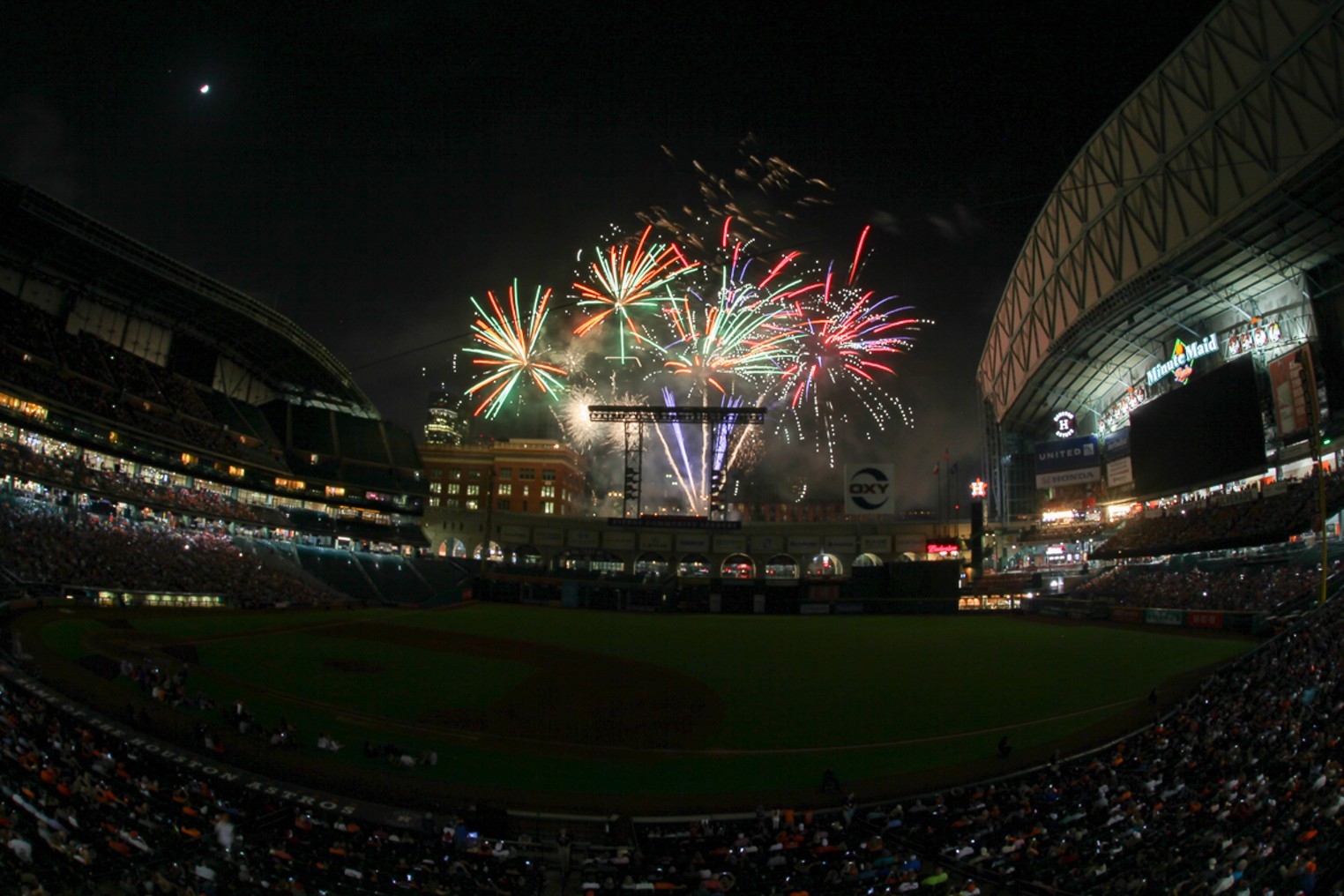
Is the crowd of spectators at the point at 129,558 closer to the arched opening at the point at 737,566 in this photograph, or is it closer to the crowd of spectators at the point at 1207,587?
the arched opening at the point at 737,566

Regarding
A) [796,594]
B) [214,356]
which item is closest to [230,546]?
[214,356]

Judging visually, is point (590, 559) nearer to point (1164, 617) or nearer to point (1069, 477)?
point (1069, 477)

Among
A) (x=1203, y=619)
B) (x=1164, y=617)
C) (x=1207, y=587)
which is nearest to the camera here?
(x=1203, y=619)

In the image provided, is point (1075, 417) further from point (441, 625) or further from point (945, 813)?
point (945, 813)

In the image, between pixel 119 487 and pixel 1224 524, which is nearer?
pixel 1224 524

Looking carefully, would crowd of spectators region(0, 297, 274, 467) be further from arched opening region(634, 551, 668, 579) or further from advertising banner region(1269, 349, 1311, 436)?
advertising banner region(1269, 349, 1311, 436)

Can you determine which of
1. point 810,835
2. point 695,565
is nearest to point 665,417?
point 695,565
